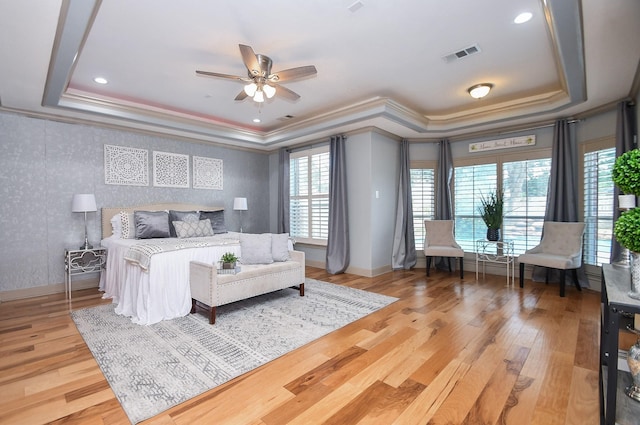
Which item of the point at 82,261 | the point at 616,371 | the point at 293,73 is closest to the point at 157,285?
the point at 82,261

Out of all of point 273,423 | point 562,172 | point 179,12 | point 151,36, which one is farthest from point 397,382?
point 562,172

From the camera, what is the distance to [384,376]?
216 cm

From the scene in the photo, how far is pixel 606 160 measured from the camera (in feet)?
13.7

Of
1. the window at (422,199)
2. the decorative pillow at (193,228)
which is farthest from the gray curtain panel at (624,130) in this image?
the decorative pillow at (193,228)

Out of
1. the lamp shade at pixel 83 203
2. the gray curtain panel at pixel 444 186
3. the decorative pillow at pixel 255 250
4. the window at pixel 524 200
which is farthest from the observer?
the gray curtain panel at pixel 444 186

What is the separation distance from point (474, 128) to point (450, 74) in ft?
6.08

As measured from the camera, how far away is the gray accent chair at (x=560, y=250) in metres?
4.06

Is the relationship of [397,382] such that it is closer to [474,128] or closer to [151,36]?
[151,36]

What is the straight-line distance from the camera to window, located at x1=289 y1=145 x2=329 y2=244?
19.6 ft

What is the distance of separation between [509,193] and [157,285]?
17.9 feet

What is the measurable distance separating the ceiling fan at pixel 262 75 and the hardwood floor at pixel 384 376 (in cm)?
253

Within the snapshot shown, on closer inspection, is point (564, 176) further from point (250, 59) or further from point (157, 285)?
point (157, 285)

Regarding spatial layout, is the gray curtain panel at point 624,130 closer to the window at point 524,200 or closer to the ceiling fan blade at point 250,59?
the window at point 524,200

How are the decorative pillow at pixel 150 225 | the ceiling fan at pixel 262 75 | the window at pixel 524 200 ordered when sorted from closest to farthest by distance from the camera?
1. the ceiling fan at pixel 262 75
2. the decorative pillow at pixel 150 225
3. the window at pixel 524 200
